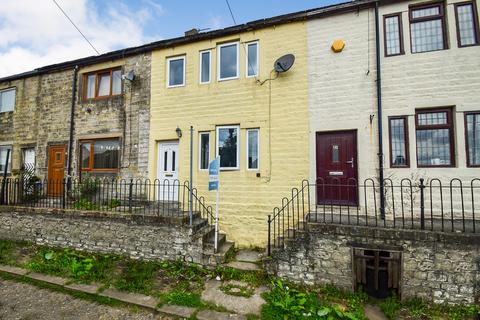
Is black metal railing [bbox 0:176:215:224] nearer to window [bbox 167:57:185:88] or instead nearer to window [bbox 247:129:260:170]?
window [bbox 247:129:260:170]

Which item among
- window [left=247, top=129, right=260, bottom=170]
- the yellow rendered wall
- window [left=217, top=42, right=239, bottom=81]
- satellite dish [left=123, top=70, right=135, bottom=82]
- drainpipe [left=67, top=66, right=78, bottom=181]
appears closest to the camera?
the yellow rendered wall

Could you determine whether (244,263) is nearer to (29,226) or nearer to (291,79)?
(291,79)

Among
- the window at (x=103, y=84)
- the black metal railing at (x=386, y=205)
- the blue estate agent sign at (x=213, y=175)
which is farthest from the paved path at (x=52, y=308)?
the window at (x=103, y=84)

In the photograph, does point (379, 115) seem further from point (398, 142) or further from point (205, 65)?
point (205, 65)

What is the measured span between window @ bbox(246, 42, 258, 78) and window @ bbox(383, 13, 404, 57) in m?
3.65

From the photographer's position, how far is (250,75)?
799cm

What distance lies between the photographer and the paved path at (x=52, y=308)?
4617 millimetres

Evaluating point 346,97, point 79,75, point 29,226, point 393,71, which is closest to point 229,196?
point 346,97

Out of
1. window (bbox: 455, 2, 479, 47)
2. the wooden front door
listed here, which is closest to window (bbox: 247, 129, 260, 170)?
window (bbox: 455, 2, 479, 47)

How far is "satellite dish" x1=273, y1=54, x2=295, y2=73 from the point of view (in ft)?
24.3

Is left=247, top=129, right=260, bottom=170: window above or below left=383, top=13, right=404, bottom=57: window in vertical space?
below

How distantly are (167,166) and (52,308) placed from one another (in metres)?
4.96

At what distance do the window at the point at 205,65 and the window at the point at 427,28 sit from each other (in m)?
6.01

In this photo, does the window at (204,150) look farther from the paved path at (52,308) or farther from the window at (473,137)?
the window at (473,137)
